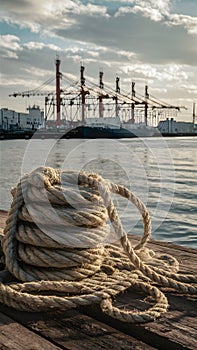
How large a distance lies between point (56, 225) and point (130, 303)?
474 millimetres

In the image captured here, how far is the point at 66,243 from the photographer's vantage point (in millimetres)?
1912

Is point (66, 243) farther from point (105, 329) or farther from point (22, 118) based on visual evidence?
point (22, 118)

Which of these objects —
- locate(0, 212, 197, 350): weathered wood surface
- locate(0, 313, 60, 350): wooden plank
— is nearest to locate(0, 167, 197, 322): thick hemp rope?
locate(0, 212, 197, 350): weathered wood surface

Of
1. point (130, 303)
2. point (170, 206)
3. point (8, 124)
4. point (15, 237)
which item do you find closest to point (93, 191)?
point (15, 237)

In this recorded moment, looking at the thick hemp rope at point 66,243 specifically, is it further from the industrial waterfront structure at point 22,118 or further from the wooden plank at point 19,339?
the industrial waterfront structure at point 22,118

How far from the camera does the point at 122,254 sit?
238 centimetres

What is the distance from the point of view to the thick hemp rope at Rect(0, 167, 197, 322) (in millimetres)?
1860

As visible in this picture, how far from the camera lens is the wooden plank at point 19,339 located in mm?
1418

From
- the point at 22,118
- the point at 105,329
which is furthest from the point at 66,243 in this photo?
the point at 22,118

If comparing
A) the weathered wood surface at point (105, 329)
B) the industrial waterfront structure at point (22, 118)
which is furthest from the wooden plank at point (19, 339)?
the industrial waterfront structure at point (22, 118)

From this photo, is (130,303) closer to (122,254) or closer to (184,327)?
(184,327)

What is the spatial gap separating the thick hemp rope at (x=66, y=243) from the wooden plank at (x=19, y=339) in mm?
233

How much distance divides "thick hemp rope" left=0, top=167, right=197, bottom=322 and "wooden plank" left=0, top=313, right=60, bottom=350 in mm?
233

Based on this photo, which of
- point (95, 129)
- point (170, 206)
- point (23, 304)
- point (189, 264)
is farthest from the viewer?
point (95, 129)
